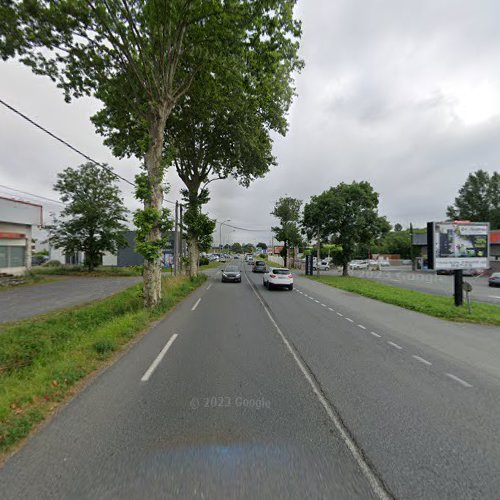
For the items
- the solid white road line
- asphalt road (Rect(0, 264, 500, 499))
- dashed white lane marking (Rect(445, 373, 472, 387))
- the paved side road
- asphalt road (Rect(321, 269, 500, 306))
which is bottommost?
the paved side road

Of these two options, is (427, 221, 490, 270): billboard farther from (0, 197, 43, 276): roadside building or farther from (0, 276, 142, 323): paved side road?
(0, 197, 43, 276): roadside building

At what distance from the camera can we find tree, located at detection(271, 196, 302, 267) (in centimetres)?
4988

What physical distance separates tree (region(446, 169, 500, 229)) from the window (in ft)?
226

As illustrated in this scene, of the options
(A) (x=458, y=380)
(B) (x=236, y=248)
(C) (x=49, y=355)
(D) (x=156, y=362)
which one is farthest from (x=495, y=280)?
(B) (x=236, y=248)

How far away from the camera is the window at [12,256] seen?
71.8 feet

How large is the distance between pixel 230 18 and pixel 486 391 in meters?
12.6

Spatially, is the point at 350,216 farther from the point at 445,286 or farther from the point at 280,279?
the point at 280,279

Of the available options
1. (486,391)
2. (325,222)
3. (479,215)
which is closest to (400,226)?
(479,215)

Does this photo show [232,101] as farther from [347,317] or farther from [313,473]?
[313,473]

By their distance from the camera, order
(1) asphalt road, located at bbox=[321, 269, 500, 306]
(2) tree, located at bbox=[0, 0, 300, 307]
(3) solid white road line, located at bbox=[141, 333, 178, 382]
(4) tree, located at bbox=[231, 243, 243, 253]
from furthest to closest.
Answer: (4) tree, located at bbox=[231, 243, 243, 253] < (1) asphalt road, located at bbox=[321, 269, 500, 306] < (2) tree, located at bbox=[0, 0, 300, 307] < (3) solid white road line, located at bbox=[141, 333, 178, 382]

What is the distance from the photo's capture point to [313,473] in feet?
8.70

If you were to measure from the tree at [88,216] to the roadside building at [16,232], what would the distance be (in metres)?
4.32

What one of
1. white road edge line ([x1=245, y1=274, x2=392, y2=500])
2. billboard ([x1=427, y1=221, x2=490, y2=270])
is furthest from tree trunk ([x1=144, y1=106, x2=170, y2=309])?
billboard ([x1=427, y1=221, x2=490, y2=270])

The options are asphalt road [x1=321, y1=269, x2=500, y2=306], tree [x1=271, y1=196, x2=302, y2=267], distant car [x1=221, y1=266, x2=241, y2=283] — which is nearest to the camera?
asphalt road [x1=321, y1=269, x2=500, y2=306]
